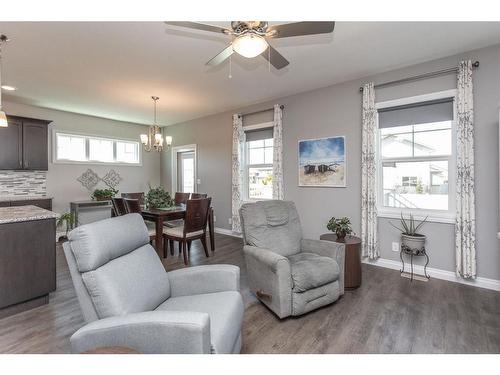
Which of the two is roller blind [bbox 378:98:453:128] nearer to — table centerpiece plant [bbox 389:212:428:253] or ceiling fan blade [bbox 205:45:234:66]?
table centerpiece plant [bbox 389:212:428:253]

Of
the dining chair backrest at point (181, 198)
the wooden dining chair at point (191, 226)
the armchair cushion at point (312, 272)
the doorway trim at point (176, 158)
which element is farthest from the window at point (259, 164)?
the armchair cushion at point (312, 272)

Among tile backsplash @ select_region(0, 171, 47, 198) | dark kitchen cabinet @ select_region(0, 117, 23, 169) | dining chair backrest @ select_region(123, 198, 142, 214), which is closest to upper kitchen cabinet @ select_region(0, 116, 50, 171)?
dark kitchen cabinet @ select_region(0, 117, 23, 169)

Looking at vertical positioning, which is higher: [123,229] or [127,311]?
[123,229]

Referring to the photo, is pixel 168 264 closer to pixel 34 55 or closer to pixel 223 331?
pixel 223 331

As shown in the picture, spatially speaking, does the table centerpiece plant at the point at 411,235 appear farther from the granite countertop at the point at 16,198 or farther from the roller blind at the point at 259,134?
the granite countertop at the point at 16,198

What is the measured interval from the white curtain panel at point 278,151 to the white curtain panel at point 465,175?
8.03ft

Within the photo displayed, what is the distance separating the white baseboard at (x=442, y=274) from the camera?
2.73 metres

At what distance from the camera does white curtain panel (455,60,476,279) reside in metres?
2.77

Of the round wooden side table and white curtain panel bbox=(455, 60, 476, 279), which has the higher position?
white curtain panel bbox=(455, 60, 476, 279)

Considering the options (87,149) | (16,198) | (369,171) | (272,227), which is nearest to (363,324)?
(272,227)
